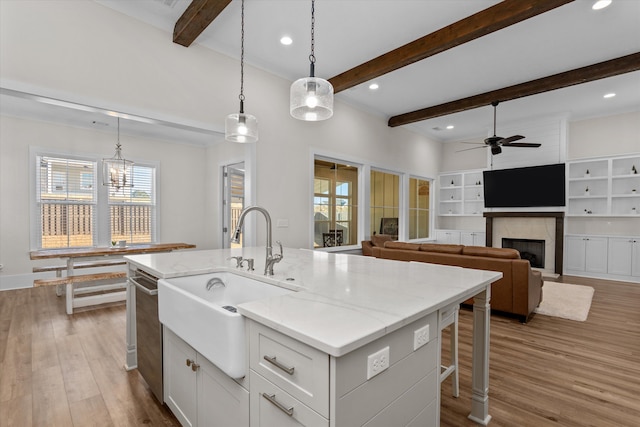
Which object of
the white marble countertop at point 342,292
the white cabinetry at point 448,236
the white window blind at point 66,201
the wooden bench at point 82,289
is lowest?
the wooden bench at point 82,289

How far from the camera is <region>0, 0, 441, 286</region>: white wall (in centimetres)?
264

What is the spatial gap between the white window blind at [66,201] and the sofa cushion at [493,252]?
676 centimetres

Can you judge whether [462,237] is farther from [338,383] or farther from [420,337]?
[338,383]

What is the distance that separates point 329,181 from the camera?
545 cm

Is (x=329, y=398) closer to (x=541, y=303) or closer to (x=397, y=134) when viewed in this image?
(x=541, y=303)

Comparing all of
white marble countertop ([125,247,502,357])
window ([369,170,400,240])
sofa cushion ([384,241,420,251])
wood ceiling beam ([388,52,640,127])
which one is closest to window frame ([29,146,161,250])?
white marble countertop ([125,247,502,357])

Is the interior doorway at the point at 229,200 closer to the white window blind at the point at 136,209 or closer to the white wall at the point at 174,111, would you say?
the white wall at the point at 174,111

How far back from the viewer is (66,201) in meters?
5.70

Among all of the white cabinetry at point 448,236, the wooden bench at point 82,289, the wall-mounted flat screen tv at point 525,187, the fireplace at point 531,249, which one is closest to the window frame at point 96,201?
the wooden bench at point 82,289

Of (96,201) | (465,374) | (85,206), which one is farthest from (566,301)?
(85,206)

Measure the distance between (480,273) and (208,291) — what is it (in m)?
1.77

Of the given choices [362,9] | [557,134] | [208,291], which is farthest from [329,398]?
[557,134]

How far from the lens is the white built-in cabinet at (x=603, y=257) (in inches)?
224

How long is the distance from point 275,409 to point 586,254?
758 centimetres
